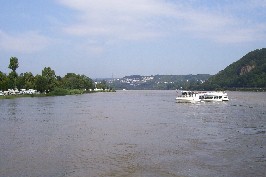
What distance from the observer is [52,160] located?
2316cm

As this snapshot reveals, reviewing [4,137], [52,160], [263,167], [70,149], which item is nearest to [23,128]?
[4,137]

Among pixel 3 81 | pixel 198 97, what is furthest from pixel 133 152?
pixel 3 81

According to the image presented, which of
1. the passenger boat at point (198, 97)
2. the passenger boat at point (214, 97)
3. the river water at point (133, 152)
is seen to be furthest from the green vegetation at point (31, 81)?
the river water at point (133, 152)

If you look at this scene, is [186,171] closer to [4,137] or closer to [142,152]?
[142,152]

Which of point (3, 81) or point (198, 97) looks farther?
point (3, 81)

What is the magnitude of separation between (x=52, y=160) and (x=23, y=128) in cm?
1839

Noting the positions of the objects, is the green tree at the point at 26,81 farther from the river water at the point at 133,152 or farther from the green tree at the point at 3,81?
the river water at the point at 133,152

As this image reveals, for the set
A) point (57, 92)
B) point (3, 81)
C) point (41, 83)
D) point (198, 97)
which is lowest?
point (198, 97)

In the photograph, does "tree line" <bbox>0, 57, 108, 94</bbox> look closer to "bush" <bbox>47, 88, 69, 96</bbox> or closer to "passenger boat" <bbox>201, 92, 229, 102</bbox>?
"bush" <bbox>47, 88, 69, 96</bbox>

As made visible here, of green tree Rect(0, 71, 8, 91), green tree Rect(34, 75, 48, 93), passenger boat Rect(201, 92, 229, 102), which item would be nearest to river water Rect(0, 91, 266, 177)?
passenger boat Rect(201, 92, 229, 102)

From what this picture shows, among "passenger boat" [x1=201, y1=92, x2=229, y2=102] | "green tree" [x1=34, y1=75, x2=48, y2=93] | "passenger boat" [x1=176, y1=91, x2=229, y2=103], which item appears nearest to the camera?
"passenger boat" [x1=176, y1=91, x2=229, y2=103]

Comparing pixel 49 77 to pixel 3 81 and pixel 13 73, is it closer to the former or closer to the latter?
pixel 13 73

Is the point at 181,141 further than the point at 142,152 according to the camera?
Yes

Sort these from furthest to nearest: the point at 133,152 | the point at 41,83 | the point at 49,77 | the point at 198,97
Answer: the point at 49,77 → the point at 41,83 → the point at 198,97 → the point at 133,152
